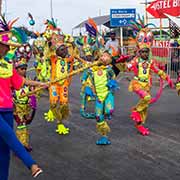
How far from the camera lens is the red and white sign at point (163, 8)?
60.6 ft

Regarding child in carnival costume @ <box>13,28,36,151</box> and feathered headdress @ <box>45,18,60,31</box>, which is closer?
child in carnival costume @ <box>13,28,36,151</box>

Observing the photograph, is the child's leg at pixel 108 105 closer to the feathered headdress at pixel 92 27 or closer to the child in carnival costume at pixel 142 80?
the child in carnival costume at pixel 142 80

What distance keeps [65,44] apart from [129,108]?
3.03 m

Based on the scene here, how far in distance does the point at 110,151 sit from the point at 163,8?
551 inches

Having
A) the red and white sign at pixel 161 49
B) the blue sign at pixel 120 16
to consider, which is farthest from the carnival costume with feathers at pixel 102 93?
the blue sign at pixel 120 16

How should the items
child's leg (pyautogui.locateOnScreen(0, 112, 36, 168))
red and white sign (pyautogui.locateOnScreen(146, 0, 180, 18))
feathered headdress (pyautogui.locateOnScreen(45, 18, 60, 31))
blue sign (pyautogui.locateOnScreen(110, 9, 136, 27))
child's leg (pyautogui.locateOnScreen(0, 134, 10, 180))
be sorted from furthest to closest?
blue sign (pyautogui.locateOnScreen(110, 9, 136, 27)), red and white sign (pyautogui.locateOnScreen(146, 0, 180, 18)), feathered headdress (pyautogui.locateOnScreen(45, 18, 60, 31)), child's leg (pyautogui.locateOnScreen(0, 134, 10, 180)), child's leg (pyautogui.locateOnScreen(0, 112, 36, 168))

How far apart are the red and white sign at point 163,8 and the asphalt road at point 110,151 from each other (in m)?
10.2

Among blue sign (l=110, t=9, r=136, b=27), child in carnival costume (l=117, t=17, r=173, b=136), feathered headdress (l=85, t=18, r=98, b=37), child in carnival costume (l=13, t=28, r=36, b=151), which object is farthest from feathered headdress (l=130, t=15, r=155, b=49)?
blue sign (l=110, t=9, r=136, b=27)

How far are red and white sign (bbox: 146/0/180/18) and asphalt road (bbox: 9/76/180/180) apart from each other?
10173 millimetres

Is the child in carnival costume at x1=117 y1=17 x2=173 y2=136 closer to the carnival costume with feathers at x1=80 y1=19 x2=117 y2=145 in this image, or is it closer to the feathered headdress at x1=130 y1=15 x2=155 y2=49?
the feathered headdress at x1=130 y1=15 x2=155 y2=49

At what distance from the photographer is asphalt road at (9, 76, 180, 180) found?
5270 millimetres

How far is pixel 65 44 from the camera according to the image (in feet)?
25.4

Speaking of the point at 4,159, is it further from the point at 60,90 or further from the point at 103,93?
the point at 60,90

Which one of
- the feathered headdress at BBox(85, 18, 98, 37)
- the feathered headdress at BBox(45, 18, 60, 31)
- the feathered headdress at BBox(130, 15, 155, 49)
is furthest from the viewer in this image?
the feathered headdress at BBox(45, 18, 60, 31)
